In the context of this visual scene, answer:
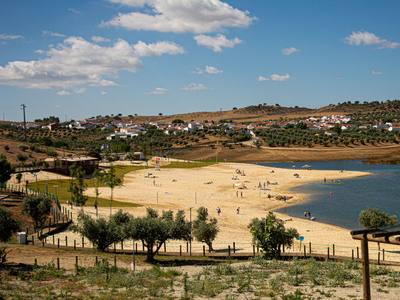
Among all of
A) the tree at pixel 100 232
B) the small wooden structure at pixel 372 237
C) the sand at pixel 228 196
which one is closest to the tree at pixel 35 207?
the sand at pixel 228 196

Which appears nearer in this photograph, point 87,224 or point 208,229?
point 87,224

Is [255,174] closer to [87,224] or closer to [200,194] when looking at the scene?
[200,194]

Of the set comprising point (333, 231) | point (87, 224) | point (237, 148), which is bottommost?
point (333, 231)

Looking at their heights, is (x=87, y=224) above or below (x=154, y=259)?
above

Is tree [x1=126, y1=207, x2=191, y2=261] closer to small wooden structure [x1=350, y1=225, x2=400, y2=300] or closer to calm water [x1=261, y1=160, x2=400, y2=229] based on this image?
small wooden structure [x1=350, y1=225, x2=400, y2=300]

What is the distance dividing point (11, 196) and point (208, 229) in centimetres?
2799

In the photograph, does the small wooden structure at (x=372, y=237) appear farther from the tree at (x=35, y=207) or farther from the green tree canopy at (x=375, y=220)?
the tree at (x=35, y=207)

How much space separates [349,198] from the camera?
148 ft

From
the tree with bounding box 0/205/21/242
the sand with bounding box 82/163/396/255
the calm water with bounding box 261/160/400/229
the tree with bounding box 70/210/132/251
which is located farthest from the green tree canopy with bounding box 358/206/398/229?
the tree with bounding box 0/205/21/242

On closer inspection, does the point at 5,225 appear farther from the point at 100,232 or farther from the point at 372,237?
the point at 372,237

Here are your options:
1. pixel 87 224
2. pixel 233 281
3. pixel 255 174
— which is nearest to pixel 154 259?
pixel 87 224

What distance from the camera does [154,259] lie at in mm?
19047

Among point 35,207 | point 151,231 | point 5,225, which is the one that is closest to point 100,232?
point 151,231

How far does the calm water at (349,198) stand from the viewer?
36.4 meters
